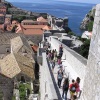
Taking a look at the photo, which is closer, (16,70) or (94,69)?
(94,69)

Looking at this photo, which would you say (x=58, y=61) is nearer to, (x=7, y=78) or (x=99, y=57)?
(x=7, y=78)

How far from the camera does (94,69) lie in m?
4.60

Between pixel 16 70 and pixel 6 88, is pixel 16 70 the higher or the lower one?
the higher one

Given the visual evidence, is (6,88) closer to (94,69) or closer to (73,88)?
(73,88)

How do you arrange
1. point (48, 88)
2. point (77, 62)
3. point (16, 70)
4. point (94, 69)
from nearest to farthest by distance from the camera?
point (94, 69) → point (48, 88) → point (77, 62) → point (16, 70)

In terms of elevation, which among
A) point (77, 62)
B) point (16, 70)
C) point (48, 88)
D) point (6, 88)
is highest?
point (77, 62)

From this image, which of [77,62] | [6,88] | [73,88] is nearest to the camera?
[73,88]

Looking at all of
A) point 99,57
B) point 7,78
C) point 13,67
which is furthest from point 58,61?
point 13,67

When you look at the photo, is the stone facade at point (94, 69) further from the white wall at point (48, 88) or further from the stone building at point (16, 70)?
the stone building at point (16, 70)

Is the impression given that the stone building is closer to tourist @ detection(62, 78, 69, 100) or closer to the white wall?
the white wall

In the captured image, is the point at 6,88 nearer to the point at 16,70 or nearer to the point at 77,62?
the point at 16,70

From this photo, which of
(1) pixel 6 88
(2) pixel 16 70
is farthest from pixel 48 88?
(2) pixel 16 70

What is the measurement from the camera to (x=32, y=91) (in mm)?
15984

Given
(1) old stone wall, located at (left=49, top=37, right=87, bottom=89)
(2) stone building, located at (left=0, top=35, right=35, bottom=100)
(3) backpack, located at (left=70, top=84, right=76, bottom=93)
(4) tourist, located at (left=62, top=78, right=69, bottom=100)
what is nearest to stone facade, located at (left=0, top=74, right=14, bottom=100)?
(2) stone building, located at (left=0, top=35, right=35, bottom=100)
